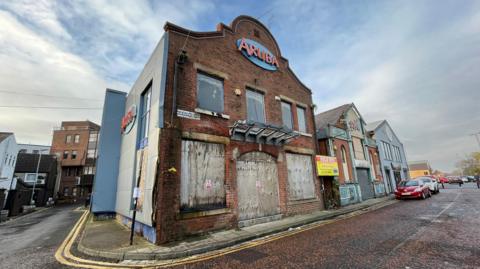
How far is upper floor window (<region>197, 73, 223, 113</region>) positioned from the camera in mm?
9047

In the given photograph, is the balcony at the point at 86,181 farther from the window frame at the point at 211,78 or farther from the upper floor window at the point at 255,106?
the upper floor window at the point at 255,106

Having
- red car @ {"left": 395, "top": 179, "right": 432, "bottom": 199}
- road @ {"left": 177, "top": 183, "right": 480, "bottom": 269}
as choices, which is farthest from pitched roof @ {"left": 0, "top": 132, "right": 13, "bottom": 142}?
red car @ {"left": 395, "top": 179, "right": 432, "bottom": 199}

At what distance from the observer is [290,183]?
11.2m

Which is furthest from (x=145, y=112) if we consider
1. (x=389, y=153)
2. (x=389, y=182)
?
(x=389, y=153)

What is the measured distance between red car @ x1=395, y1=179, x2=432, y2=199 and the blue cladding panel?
2222 cm

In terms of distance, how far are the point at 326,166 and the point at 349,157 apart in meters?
4.72

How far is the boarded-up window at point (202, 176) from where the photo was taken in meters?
7.59

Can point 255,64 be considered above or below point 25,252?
above

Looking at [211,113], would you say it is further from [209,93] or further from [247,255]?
[247,255]

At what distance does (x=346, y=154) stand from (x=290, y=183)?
844cm

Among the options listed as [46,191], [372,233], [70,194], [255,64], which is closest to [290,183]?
[372,233]

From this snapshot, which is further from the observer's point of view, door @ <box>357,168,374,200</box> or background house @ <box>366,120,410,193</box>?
background house @ <box>366,120,410,193</box>

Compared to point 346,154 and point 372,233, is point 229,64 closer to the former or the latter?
point 372,233

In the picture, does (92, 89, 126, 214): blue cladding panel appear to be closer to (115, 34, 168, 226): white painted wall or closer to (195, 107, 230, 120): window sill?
(115, 34, 168, 226): white painted wall
